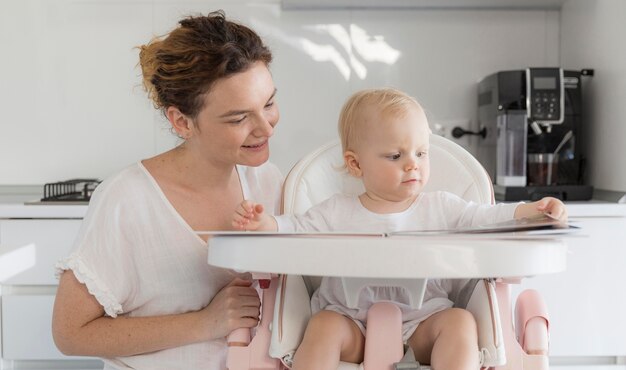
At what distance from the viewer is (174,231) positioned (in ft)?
4.98

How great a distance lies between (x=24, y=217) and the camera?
246cm

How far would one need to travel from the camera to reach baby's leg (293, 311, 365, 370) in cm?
125

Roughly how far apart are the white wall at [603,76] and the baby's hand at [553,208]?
1.27m

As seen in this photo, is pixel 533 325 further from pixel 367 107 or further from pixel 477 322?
pixel 367 107

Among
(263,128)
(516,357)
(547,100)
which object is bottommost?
(516,357)

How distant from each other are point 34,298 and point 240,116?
1295mm

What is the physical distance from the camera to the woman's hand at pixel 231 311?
138cm

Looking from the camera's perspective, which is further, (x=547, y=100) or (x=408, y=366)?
(x=547, y=100)

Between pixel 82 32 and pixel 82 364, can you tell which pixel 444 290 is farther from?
pixel 82 32

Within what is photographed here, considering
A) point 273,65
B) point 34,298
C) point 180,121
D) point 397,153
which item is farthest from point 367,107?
point 273,65

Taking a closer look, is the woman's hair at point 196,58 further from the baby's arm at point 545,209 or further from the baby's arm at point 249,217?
the baby's arm at point 545,209

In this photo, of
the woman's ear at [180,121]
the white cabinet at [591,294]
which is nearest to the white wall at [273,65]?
the white cabinet at [591,294]

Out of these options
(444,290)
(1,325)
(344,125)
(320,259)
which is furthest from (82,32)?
(320,259)

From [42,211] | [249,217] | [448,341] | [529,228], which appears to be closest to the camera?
[529,228]
